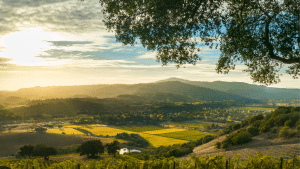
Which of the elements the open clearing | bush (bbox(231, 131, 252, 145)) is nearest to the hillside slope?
bush (bbox(231, 131, 252, 145))

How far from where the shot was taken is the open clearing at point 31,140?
261 ft

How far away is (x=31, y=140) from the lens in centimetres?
9056

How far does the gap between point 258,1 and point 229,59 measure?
9.94ft

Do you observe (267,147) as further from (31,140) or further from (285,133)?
(31,140)

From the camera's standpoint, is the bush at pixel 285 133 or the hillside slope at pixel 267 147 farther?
the bush at pixel 285 133

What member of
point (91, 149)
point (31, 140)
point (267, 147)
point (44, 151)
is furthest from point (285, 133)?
point (31, 140)

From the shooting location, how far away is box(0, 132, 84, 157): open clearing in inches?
3137

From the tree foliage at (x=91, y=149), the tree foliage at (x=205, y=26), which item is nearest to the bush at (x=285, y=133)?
the tree foliage at (x=205, y=26)

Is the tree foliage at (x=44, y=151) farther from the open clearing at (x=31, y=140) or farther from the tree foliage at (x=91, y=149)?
the open clearing at (x=31, y=140)

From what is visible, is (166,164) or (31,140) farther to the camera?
(31,140)

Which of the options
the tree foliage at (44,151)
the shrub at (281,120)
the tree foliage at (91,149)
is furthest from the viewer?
the tree foliage at (44,151)

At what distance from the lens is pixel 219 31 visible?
33.4ft

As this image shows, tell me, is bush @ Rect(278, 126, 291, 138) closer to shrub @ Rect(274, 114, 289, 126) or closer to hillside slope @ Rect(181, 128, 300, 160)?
hillside slope @ Rect(181, 128, 300, 160)

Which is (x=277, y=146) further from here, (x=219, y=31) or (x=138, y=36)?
(x=138, y=36)
